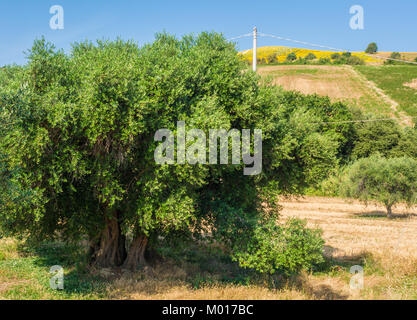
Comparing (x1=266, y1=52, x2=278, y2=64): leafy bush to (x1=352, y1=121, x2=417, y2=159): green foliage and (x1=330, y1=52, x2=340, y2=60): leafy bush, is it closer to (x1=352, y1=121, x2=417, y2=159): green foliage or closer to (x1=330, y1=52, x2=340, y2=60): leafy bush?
(x1=330, y1=52, x2=340, y2=60): leafy bush

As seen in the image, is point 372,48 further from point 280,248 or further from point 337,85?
point 280,248

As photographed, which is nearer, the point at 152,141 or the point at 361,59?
the point at 152,141

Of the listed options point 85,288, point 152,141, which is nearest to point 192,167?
point 152,141

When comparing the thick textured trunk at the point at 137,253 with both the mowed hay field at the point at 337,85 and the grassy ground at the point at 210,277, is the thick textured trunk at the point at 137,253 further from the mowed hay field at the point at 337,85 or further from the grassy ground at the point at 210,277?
the mowed hay field at the point at 337,85

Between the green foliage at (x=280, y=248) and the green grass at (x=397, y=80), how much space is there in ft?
259

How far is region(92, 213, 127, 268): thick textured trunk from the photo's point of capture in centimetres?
1609

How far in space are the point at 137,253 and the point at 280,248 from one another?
6543 millimetres

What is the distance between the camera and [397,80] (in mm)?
106438

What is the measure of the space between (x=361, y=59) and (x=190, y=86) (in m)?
142

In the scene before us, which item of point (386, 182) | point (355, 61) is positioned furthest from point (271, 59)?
point (386, 182)

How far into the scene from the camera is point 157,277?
607 inches

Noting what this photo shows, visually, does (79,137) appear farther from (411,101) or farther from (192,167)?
(411,101)

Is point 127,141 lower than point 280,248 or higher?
higher

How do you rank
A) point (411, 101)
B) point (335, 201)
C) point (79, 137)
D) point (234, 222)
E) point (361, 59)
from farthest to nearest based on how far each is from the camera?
point (361, 59) → point (411, 101) → point (335, 201) → point (234, 222) → point (79, 137)
